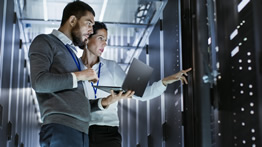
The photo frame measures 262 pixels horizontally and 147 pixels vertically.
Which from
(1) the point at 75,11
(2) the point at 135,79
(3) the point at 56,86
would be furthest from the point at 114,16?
(3) the point at 56,86

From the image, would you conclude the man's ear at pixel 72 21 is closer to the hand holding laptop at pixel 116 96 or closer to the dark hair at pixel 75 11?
the dark hair at pixel 75 11

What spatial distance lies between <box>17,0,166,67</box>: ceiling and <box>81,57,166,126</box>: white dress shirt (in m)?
1.10

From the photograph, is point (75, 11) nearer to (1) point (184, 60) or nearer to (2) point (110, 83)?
(2) point (110, 83)

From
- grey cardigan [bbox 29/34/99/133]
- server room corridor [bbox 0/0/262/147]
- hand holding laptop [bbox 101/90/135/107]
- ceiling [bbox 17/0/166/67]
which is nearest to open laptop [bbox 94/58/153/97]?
hand holding laptop [bbox 101/90/135/107]

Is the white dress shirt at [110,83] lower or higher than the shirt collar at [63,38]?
lower

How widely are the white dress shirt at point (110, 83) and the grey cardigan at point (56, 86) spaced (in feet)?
1.26

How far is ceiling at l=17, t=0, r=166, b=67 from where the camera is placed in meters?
4.73

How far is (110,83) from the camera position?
10.8 ft

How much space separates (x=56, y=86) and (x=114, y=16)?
2.86m

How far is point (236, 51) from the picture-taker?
93.7 inches

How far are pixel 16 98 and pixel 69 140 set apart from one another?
251 cm

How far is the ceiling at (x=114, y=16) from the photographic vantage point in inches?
186

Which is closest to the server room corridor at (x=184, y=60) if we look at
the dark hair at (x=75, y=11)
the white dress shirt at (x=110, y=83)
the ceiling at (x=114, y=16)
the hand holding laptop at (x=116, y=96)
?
the ceiling at (x=114, y=16)

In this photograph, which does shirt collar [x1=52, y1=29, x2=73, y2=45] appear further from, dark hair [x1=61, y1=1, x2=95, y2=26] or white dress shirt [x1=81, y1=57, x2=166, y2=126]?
white dress shirt [x1=81, y1=57, x2=166, y2=126]
